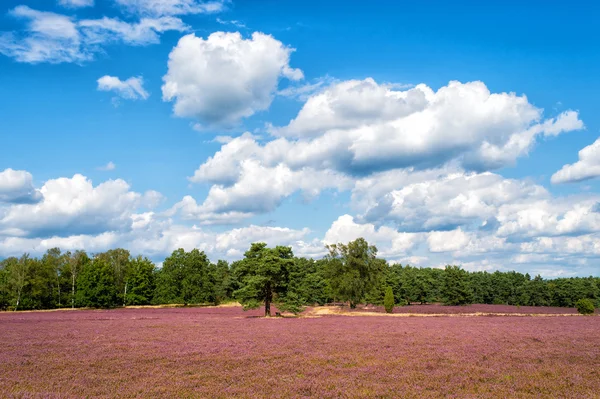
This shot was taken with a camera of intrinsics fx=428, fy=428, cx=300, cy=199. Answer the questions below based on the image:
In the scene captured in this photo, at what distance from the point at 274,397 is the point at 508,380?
8.66 metres

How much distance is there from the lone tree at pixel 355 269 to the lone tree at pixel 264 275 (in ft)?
72.0

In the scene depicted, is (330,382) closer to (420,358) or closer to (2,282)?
(420,358)

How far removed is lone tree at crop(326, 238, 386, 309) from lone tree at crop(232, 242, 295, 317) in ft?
72.0

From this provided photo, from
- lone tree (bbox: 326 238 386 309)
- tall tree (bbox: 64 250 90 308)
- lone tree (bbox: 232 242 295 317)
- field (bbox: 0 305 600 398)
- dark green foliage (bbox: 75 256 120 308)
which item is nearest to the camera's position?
field (bbox: 0 305 600 398)

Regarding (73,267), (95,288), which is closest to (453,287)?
(95,288)

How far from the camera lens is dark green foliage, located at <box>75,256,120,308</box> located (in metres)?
82.6

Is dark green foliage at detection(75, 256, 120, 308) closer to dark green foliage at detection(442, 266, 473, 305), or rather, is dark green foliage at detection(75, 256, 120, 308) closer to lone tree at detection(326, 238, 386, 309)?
lone tree at detection(326, 238, 386, 309)

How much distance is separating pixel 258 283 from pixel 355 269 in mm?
29022

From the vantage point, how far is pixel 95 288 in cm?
8294

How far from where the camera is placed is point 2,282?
83500 mm

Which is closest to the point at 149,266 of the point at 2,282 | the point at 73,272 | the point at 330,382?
the point at 73,272

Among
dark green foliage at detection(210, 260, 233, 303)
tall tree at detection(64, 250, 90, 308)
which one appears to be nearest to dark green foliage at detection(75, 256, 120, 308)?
tall tree at detection(64, 250, 90, 308)

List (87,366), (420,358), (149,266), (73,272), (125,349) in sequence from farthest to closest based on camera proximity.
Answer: (149,266) < (73,272) < (125,349) < (420,358) < (87,366)

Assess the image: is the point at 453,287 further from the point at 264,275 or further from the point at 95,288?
the point at 95,288
